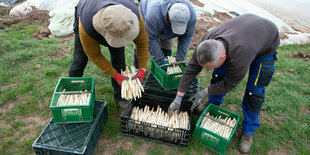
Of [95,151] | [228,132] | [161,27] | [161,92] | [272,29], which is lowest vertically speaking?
[95,151]

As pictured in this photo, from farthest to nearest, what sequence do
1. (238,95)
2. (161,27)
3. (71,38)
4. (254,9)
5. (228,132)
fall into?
(254,9) < (71,38) < (238,95) < (161,27) < (228,132)

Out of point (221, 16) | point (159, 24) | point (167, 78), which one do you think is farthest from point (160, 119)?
point (221, 16)

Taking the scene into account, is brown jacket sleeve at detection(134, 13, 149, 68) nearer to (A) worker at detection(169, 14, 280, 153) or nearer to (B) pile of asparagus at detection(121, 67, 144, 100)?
(B) pile of asparagus at detection(121, 67, 144, 100)

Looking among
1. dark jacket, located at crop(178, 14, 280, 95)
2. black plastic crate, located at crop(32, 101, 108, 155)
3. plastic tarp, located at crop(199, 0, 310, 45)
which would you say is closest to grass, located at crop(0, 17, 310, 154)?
black plastic crate, located at crop(32, 101, 108, 155)

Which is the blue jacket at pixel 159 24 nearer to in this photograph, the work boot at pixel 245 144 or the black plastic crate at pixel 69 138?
the black plastic crate at pixel 69 138

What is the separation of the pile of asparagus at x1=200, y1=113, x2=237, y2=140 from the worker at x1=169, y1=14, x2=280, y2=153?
281 millimetres

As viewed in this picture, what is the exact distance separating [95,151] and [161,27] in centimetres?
243

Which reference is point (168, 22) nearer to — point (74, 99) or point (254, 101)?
point (254, 101)

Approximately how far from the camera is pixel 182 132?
118 inches

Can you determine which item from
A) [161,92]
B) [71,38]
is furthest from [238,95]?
[71,38]

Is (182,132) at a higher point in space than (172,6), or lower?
lower

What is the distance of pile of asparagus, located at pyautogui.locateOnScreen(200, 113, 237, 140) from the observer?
125 inches

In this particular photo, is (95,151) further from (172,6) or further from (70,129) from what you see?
(172,6)

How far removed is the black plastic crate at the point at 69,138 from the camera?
8.65 ft
